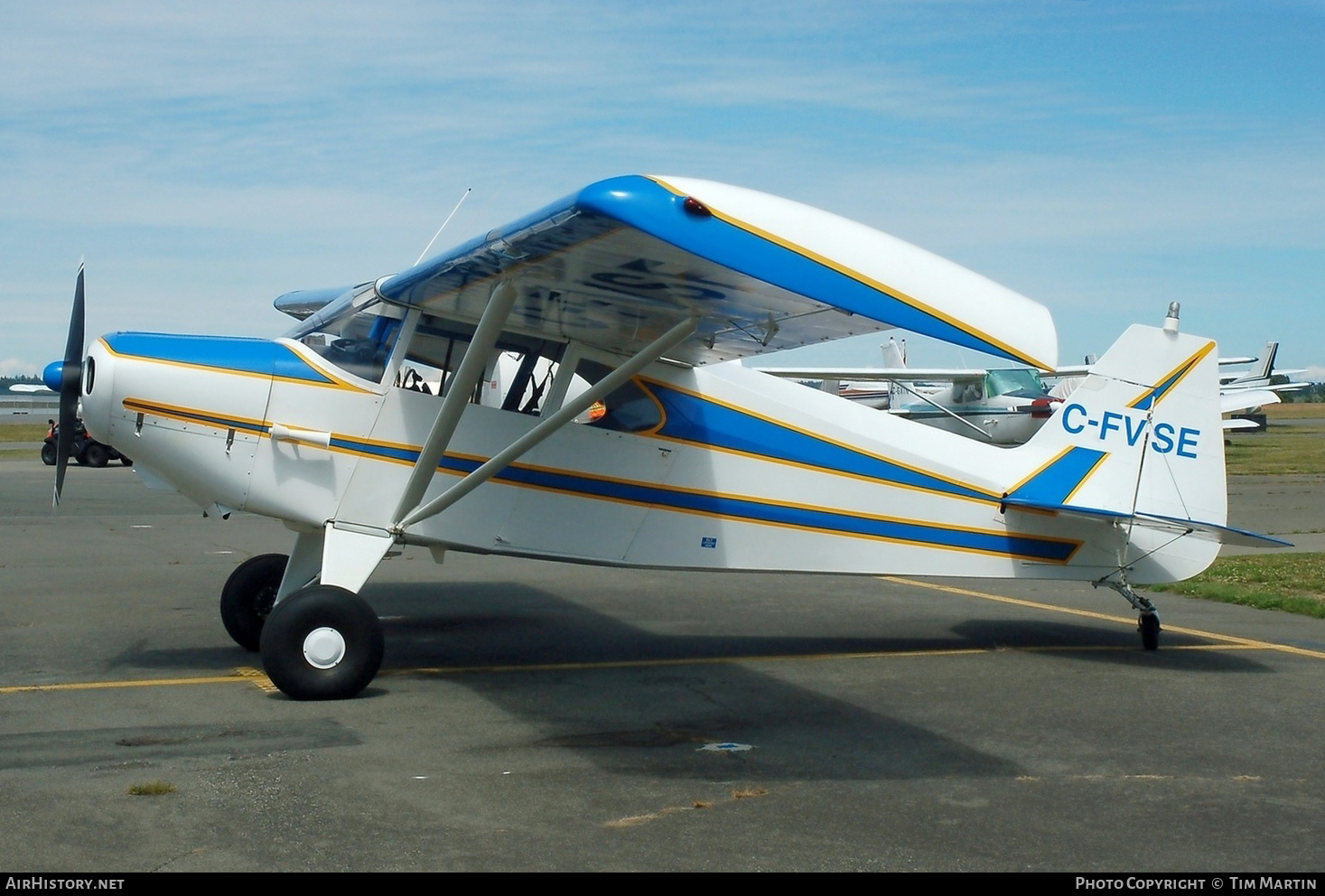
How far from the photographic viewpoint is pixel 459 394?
274 inches

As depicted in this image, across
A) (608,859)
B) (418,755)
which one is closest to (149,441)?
(418,755)

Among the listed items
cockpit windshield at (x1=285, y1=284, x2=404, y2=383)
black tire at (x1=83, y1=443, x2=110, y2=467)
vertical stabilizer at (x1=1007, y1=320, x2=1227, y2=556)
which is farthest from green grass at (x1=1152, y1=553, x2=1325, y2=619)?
black tire at (x1=83, y1=443, x2=110, y2=467)

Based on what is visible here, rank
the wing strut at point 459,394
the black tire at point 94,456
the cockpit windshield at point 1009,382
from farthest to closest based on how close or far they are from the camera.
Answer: the cockpit windshield at point 1009,382, the black tire at point 94,456, the wing strut at point 459,394

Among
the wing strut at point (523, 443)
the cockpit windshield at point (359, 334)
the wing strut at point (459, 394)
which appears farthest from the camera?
the cockpit windshield at point (359, 334)

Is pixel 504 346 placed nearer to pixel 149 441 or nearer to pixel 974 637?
pixel 149 441

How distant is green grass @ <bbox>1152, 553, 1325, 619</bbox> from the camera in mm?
11328

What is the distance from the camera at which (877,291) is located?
14.7 ft

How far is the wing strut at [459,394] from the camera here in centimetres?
639

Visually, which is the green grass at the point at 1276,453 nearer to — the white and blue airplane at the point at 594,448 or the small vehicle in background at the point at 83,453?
the white and blue airplane at the point at 594,448

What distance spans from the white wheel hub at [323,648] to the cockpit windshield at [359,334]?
5.42ft

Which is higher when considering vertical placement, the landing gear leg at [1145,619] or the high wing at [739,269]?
the high wing at [739,269]

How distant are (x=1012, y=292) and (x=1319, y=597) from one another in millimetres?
8733

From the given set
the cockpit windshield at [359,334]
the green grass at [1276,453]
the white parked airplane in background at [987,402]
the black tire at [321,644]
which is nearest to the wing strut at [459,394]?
the cockpit windshield at [359,334]

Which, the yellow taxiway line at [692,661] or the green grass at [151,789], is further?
the yellow taxiway line at [692,661]
